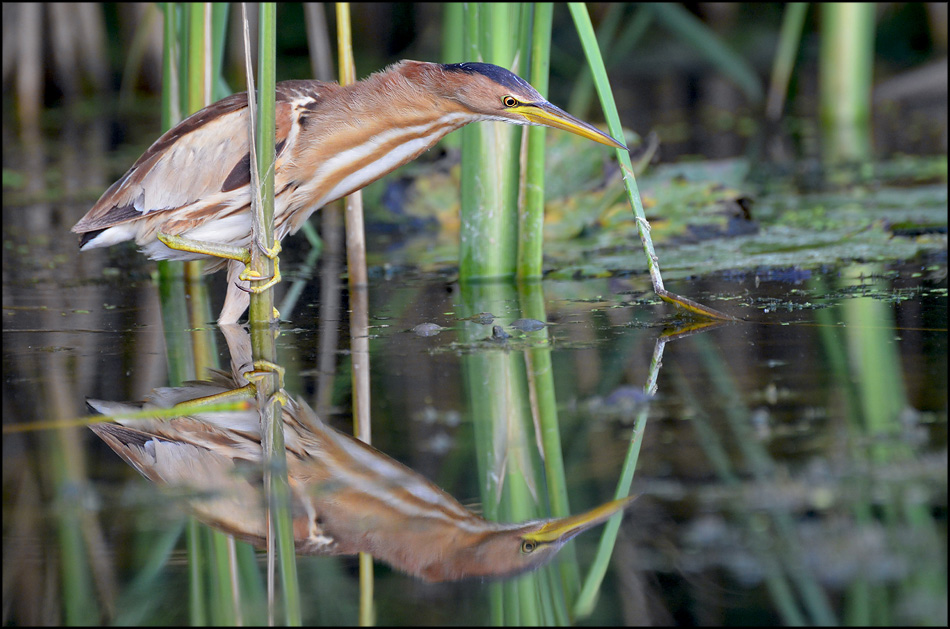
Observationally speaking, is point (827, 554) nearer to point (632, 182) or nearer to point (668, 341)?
point (668, 341)

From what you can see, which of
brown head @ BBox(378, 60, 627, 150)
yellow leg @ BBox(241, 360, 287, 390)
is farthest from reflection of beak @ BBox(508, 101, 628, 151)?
yellow leg @ BBox(241, 360, 287, 390)

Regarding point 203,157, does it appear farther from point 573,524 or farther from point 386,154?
point 573,524

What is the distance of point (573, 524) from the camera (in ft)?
4.64

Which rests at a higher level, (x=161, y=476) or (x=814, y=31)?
(x=814, y=31)

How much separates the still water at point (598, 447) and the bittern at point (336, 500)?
0.04 meters

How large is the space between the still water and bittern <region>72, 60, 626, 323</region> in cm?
26

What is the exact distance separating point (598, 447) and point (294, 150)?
4.20 feet

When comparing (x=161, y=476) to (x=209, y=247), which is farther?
(x=209, y=247)

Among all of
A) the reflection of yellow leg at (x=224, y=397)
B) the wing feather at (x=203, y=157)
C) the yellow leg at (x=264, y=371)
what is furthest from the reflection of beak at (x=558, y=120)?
Answer: the reflection of yellow leg at (x=224, y=397)

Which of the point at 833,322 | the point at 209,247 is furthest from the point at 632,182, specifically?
the point at 209,247

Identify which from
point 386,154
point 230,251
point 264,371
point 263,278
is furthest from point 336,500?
point 386,154

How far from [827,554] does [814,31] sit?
8129 millimetres

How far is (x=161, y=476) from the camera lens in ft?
5.27

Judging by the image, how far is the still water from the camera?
1239 mm
